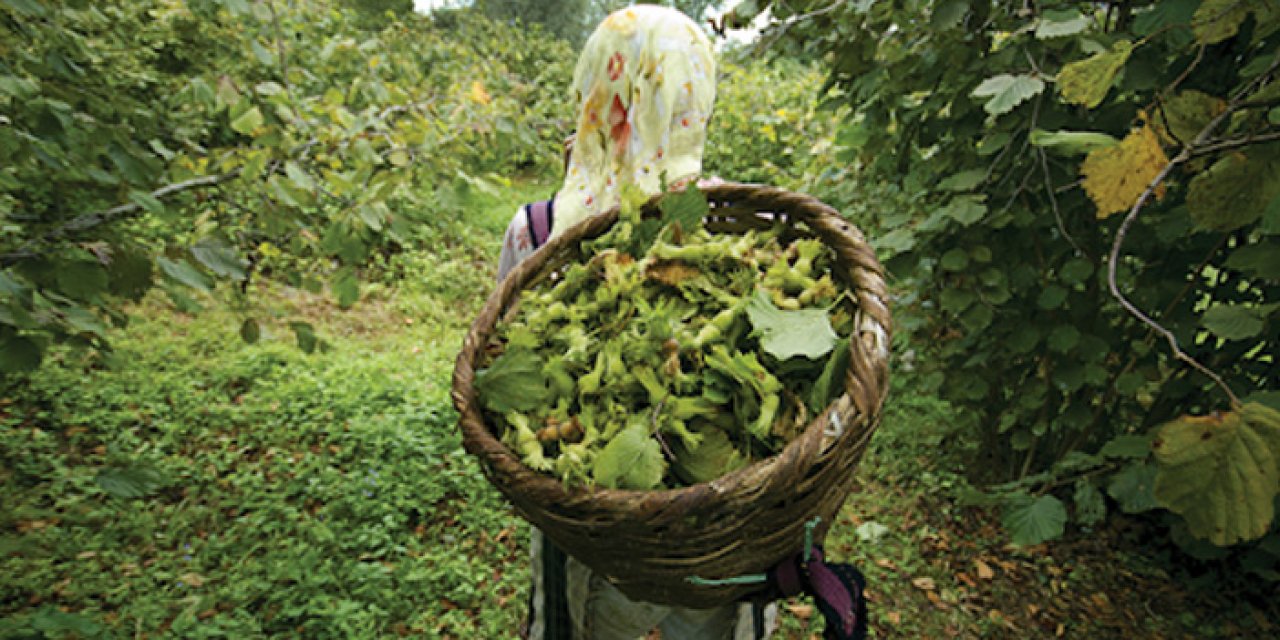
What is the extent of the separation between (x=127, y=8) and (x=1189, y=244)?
23.0ft

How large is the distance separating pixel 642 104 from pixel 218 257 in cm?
113

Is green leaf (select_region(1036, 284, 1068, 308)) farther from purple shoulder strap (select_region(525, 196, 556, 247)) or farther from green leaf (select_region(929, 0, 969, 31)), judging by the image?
purple shoulder strap (select_region(525, 196, 556, 247))

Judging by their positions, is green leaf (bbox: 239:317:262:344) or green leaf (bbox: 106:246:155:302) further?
green leaf (bbox: 239:317:262:344)

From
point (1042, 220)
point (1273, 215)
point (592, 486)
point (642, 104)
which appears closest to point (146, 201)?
point (642, 104)

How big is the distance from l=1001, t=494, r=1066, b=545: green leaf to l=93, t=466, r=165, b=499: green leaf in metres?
2.23

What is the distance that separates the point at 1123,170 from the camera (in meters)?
1.03

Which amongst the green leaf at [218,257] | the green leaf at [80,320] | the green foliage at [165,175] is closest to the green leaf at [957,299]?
the green foliage at [165,175]

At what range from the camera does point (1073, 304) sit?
229 centimetres

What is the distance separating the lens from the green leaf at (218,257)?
4.87 ft

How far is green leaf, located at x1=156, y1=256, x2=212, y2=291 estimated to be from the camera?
138 centimetres

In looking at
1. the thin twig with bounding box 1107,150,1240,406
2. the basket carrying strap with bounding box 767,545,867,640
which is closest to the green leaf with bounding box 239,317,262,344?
the basket carrying strap with bounding box 767,545,867,640

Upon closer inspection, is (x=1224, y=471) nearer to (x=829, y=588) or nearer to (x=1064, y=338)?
(x=829, y=588)

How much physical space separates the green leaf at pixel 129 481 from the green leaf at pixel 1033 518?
7.33ft

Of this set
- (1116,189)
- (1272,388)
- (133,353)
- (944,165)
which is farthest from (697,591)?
(133,353)
